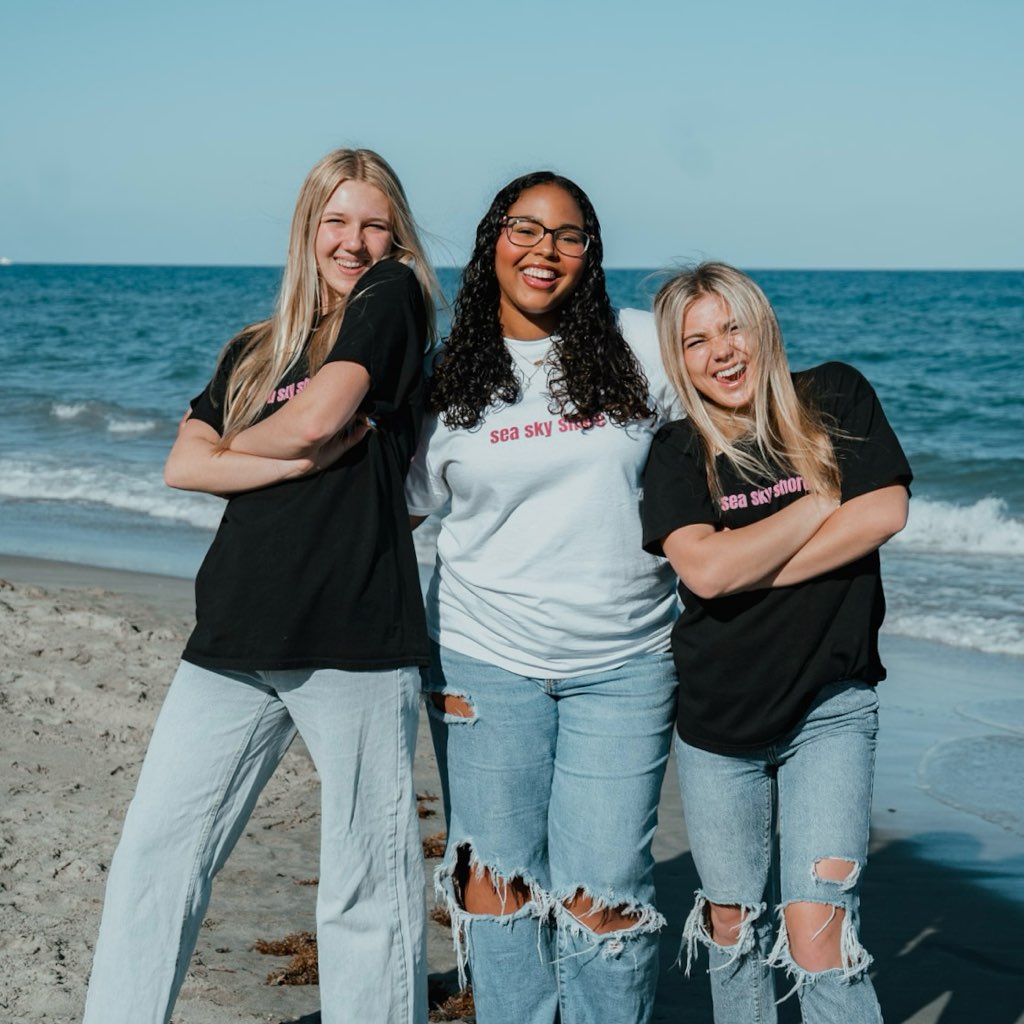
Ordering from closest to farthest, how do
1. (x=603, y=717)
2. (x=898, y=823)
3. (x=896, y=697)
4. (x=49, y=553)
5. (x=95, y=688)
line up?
(x=603, y=717)
(x=898, y=823)
(x=95, y=688)
(x=896, y=697)
(x=49, y=553)

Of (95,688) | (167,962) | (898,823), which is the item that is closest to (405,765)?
(167,962)

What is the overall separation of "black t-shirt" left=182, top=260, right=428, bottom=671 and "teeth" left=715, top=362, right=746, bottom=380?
0.70 meters

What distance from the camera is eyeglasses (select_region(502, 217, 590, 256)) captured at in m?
3.04

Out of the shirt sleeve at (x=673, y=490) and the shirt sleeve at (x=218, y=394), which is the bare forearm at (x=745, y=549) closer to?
the shirt sleeve at (x=673, y=490)

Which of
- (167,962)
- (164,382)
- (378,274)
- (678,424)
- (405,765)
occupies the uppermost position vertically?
(378,274)

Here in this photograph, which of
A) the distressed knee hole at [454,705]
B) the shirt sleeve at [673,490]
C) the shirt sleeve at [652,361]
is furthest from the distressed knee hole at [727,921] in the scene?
the shirt sleeve at [652,361]

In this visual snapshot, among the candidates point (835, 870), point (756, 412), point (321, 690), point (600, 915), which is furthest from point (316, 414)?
point (835, 870)

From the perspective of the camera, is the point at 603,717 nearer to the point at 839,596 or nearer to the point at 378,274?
the point at 839,596

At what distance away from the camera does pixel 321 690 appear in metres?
2.84

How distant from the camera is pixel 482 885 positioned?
10.2ft

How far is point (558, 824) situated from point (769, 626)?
0.66 m

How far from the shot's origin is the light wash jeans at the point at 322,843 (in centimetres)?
284

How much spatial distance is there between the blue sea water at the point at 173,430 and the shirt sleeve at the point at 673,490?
0.45 metres

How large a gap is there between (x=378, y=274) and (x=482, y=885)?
1400mm
